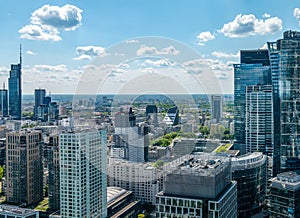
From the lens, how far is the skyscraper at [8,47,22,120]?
18.7m

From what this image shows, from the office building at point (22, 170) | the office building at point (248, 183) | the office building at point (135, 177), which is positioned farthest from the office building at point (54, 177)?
the office building at point (248, 183)

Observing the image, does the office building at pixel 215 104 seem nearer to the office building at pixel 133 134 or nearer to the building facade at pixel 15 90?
the office building at pixel 133 134

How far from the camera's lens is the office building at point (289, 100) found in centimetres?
699

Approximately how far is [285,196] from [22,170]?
15.4 feet

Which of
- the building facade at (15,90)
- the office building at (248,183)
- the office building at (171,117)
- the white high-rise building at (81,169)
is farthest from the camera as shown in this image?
the building facade at (15,90)

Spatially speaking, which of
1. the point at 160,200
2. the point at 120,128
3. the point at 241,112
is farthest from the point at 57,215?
the point at 241,112

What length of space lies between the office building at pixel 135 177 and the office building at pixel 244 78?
11.4 feet

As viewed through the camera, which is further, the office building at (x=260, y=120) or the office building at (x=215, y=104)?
the office building at (x=260, y=120)

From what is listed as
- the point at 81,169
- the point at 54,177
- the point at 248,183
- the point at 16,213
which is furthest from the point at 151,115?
the point at 54,177

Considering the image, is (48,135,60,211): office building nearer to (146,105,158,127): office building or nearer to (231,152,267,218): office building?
(146,105,158,127): office building

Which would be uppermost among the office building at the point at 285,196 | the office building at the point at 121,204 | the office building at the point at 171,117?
the office building at the point at 171,117

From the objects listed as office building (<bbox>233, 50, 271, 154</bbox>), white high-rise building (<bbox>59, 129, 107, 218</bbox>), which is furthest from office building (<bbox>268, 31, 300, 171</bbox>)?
white high-rise building (<bbox>59, 129, 107, 218</bbox>)

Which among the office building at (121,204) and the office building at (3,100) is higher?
the office building at (3,100)

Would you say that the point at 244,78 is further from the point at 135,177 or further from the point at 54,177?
the point at 54,177
